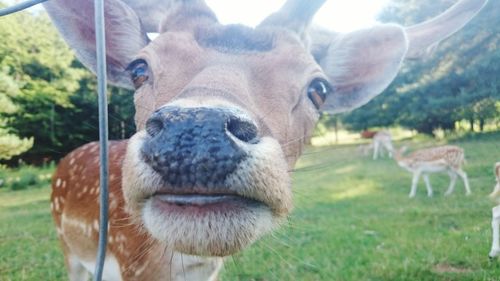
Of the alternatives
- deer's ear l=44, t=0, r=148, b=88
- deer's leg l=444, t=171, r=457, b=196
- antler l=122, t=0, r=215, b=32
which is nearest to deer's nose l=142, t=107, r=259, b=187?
deer's ear l=44, t=0, r=148, b=88

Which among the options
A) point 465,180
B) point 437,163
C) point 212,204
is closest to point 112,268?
point 212,204

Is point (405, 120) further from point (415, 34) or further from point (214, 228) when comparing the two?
point (214, 228)

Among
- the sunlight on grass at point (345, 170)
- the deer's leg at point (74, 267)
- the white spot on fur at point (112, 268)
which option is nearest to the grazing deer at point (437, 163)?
the sunlight on grass at point (345, 170)

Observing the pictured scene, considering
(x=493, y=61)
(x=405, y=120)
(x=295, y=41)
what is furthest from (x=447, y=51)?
(x=295, y=41)

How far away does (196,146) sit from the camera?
1.08 meters

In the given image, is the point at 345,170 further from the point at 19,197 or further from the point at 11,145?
the point at 11,145

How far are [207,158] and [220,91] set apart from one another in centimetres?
30

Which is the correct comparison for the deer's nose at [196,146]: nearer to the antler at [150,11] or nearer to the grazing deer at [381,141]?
the antler at [150,11]

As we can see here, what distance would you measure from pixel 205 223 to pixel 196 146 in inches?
7.9

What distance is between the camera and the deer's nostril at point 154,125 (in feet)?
3.74

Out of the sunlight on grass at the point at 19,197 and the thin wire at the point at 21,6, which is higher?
the thin wire at the point at 21,6

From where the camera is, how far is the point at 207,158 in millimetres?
1088

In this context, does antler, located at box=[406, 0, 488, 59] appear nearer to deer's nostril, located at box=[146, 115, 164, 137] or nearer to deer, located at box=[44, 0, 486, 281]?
deer, located at box=[44, 0, 486, 281]

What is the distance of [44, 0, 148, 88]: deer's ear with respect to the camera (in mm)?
2031
